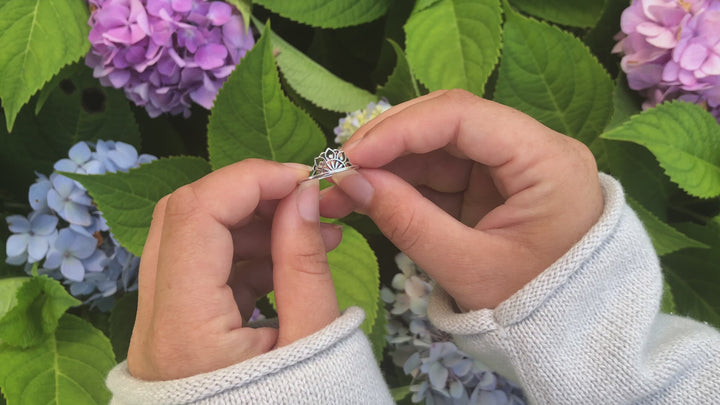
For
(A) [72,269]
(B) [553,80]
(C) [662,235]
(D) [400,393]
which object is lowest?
(D) [400,393]

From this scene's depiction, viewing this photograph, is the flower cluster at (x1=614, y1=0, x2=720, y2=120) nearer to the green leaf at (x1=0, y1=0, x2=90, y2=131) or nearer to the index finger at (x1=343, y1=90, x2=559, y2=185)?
the index finger at (x1=343, y1=90, x2=559, y2=185)

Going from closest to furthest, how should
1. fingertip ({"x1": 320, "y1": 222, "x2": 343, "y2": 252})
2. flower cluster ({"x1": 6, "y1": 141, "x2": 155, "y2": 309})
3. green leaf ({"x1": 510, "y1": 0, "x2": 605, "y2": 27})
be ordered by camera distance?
fingertip ({"x1": 320, "y1": 222, "x2": 343, "y2": 252}), flower cluster ({"x1": 6, "y1": 141, "x2": 155, "y2": 309}), green leaf ({"x1": 510, "y1": 0, "x2": 605, "y2": 27})

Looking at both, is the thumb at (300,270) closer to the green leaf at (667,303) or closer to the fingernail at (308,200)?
the fingernail at (308,200)

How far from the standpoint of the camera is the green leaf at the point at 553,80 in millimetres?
636

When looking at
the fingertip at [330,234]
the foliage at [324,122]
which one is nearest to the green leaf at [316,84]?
the foliage at [324,122]

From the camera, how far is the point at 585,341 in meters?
0.45

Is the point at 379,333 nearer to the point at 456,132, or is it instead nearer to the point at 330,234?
the point at 330,234

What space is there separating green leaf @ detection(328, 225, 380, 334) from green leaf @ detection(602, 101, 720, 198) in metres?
0.26

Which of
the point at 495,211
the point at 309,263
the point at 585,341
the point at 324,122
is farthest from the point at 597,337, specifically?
the point at 324,122

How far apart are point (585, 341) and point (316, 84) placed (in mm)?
422

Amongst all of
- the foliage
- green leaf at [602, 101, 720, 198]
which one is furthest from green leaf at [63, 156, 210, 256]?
green leaf at [602, 101, 720, 198]

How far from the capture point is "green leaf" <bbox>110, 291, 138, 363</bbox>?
68cm

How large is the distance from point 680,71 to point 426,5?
0.89ft

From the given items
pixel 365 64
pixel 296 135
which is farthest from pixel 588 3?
pixel 296 135
